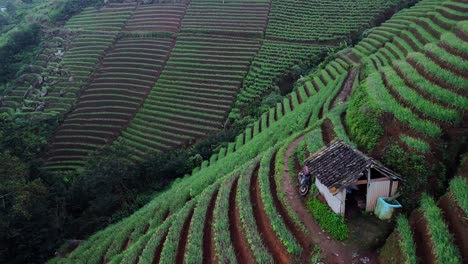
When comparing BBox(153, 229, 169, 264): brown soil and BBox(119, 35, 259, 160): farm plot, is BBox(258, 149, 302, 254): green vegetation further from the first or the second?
BBox(119, 35, 259, 160): farm plot

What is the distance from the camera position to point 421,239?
28.3ft

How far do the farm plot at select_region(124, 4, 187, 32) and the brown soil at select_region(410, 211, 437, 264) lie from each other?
42.5 metres

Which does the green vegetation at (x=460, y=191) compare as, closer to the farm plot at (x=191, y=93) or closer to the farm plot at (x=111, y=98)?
the farm plot at (x=191, y=93)

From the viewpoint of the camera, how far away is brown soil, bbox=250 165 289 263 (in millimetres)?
10180

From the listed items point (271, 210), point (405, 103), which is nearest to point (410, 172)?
point (405, 103)

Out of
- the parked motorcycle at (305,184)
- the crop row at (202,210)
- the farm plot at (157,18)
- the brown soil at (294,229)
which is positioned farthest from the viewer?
the farm plot at (157,18)

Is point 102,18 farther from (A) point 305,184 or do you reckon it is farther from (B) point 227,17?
(A) point 305,184

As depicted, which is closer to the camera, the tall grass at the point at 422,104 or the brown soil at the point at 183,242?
the tall grass at the point at 422,104

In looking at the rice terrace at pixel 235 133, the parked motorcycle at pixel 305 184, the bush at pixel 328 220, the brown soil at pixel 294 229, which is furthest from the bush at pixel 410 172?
A: the brown soil at pixel 294 229

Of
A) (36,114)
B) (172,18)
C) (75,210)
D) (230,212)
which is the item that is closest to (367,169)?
(230,212)

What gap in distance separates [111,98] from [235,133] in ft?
52.9

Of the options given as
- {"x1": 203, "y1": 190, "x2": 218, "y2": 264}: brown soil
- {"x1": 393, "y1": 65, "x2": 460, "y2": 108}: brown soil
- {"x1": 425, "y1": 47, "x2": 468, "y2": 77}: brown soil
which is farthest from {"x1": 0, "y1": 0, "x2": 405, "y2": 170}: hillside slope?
{"x1": 425, "y1": 47, "x2": 468, "y2": 77}: brown soil

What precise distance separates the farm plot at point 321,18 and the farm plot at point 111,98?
14351 millimetres

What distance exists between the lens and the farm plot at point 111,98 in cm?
3425
